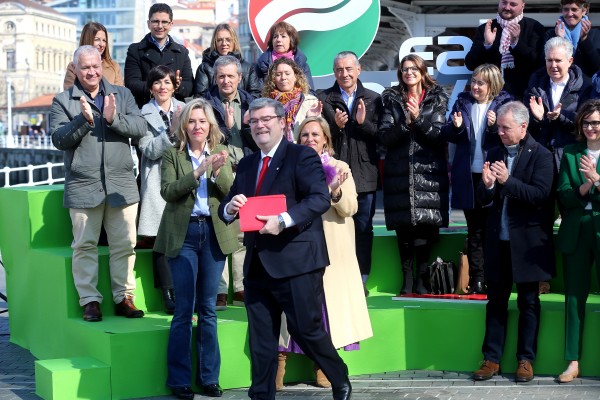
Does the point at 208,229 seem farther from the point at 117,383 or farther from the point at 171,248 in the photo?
the point at 117,383

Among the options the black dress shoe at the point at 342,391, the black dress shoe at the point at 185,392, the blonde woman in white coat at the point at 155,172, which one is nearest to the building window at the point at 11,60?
the blonde woman in white coat at the point at 155,172

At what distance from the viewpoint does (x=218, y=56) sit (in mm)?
8766

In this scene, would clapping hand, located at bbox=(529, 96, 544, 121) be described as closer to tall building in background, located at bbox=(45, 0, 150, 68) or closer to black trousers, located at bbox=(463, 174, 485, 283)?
black trousers, located at bbox=(463, 174, 485, 283)

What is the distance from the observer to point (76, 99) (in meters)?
7.58

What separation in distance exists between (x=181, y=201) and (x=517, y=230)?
2145mm

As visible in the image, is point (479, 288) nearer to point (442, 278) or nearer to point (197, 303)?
point (442, 278)

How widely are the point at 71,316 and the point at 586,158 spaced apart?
11.9ft

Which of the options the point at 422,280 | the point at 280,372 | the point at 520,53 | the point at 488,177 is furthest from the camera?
the point at 520,53

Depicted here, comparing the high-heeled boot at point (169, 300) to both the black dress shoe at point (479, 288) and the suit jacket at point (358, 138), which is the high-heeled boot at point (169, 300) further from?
the black dress shoe at point (479, 288)

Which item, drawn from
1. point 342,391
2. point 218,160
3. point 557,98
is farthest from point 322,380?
point 557,98

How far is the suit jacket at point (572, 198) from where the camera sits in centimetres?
698

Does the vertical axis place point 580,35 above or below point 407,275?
above

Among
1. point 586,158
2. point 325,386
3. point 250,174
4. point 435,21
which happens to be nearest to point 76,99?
point 250,174

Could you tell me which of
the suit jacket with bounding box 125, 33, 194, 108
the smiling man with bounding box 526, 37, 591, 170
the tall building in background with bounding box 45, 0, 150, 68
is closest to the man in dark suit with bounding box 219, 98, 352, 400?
the smiling man with bounding box 526, 37, 591, 170
